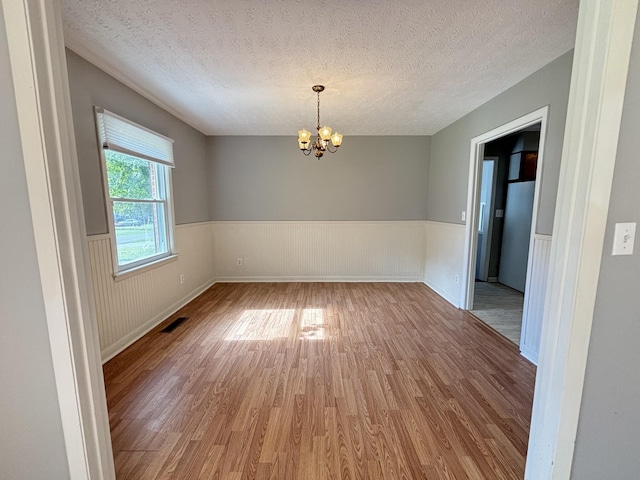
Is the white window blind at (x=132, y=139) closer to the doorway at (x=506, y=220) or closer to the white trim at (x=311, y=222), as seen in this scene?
the white trim at (x=311, y=222)

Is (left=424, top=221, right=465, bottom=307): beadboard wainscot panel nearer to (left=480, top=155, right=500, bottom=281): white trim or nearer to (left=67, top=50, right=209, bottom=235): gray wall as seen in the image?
(left=480, top=155, right=500, bottom=281): white trim

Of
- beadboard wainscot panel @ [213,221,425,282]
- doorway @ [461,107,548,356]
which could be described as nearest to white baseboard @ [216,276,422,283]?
beadboard wainscot panel @ [213,221,425,282]

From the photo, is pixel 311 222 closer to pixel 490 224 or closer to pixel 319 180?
pixel 319 180

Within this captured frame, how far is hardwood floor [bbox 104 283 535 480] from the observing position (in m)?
1.35

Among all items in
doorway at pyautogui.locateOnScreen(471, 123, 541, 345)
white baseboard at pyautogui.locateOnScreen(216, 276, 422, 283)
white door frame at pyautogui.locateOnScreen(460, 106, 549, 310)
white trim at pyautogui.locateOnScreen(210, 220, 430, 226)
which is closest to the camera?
white door frame at pyautogui.locateOnScreen(460, 106, 549, 310)

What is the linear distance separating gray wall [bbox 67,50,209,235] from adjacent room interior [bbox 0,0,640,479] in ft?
0.07

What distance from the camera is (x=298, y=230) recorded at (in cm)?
457

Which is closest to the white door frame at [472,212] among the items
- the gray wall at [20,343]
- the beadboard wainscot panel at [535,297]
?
the beadboard wainscot panel at [535,297]

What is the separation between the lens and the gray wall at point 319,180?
4367 mm

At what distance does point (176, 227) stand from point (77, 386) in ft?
8.94

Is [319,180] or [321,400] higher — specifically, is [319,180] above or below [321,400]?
above

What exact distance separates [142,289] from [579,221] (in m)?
3.36

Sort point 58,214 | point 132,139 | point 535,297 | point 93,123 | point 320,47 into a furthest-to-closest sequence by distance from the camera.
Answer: point 132,139 → point 535,297 → point 93,123 → point 320,47 → point 58,214

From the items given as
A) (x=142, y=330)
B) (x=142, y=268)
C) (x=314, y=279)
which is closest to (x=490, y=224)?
(x=314, y=279)
